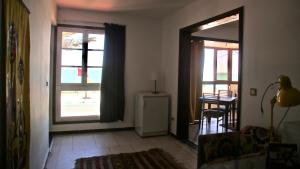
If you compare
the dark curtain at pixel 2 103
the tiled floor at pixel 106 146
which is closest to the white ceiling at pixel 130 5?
the tiled floor at pixel 106 146

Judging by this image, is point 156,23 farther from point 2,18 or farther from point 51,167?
point 2,18

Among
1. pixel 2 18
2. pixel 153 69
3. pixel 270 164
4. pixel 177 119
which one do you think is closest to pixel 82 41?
pixel 153 69

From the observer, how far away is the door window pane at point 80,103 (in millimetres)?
4645

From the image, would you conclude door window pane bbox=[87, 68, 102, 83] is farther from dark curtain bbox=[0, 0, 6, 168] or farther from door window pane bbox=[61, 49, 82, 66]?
dark curtain bbox=[0, 0, 6, 168]

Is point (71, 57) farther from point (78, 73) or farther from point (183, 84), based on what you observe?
point (183, 84)

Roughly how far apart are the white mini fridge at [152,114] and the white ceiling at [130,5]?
1.76 meters

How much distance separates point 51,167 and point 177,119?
8.04 ft

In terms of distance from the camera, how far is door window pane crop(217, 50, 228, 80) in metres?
6.56

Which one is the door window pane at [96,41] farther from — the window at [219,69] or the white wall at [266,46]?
the window at [219,69]

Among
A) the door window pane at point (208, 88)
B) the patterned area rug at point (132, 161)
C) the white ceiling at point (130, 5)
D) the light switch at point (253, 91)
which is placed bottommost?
the patterned area rug at point (132, 161)

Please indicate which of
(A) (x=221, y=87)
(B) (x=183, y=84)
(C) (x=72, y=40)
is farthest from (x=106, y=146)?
(A) (x=221, y=87)

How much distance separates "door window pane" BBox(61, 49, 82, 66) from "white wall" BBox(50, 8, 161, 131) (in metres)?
0.74

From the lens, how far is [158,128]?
462cm

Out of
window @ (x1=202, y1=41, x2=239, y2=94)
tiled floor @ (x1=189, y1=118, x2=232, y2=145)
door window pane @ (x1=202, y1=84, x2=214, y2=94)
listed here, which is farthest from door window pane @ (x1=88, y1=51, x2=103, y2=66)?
door window pane @ (x1=202, y1=84, x2=214, y2=94)
